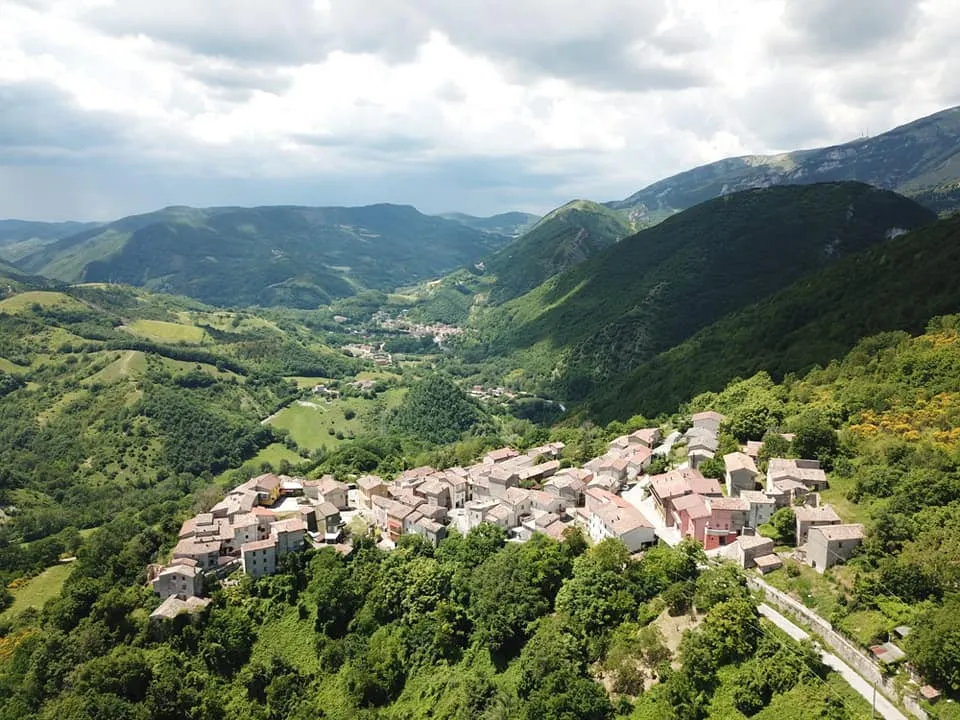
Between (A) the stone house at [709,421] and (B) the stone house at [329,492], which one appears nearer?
(A) the stone house at [709,421]

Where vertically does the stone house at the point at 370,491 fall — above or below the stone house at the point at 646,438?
below

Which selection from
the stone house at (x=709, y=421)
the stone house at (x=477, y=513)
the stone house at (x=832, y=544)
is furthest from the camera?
the stone house at (x=709, y=421)

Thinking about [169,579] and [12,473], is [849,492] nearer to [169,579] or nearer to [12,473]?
[169,579]

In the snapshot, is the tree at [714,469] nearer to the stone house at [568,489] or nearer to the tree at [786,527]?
the tree at [786,527]

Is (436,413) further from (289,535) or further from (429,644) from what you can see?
(429,644)

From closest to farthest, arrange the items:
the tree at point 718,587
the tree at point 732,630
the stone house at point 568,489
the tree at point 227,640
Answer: the tree at point 732,630 → the tree at point 718,587 → the tree at point 227,640 → the stone house at point 568,489

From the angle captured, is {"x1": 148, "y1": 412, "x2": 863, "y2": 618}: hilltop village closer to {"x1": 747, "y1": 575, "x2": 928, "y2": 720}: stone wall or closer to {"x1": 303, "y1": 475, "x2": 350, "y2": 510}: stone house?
{"x1": 303, "y1": 475, "x2": 350, "y2": 510}: stone house

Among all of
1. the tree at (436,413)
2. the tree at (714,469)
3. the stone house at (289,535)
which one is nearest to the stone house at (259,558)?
the stone house at (289,535)
